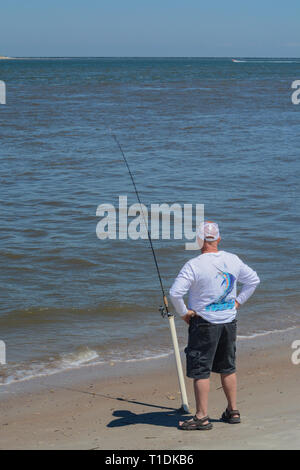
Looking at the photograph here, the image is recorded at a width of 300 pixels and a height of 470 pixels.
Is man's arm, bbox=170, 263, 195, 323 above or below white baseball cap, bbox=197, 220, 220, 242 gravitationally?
below

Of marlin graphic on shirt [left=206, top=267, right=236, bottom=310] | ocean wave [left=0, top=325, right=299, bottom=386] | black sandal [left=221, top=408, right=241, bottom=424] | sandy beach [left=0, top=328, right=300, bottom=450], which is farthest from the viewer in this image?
ocean wave [left=0, top=325, right=299, bottom=386]

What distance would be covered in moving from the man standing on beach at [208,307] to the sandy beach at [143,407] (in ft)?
0.96

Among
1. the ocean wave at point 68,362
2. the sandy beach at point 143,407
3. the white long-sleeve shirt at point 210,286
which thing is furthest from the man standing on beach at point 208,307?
the ocean wave at point 68,362

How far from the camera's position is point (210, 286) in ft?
13.4

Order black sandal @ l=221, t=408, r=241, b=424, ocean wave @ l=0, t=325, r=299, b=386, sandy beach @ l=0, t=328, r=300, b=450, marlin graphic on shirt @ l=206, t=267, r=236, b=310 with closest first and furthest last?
sandy beach @ l=0, t=328, r=300, b=450 → marlin graphic on shirt @ l=206, t=267, r=236, b=310 → black sandal @ l=221, t=408, r=241, b=424 → ocean wave @ l=0, t=325, r=299, b=386

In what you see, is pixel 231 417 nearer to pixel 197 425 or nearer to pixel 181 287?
pixel 197 425

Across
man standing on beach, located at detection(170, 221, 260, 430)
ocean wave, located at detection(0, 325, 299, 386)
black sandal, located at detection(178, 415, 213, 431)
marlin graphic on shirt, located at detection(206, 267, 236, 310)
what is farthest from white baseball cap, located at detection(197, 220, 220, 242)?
ocean wave, located at detection(0, 325, 299, 386)

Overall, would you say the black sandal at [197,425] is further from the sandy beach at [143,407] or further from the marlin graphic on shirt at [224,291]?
the marlin graphic on shirt at [224,291]

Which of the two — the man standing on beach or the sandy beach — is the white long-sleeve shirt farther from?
the sandy beach

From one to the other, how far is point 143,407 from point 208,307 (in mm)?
1164

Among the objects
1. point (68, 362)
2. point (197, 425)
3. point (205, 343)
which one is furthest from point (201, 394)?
→ point (68, 362)

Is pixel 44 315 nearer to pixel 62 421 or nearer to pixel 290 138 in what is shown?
pixel 62 421

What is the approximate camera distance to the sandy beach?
399cm
